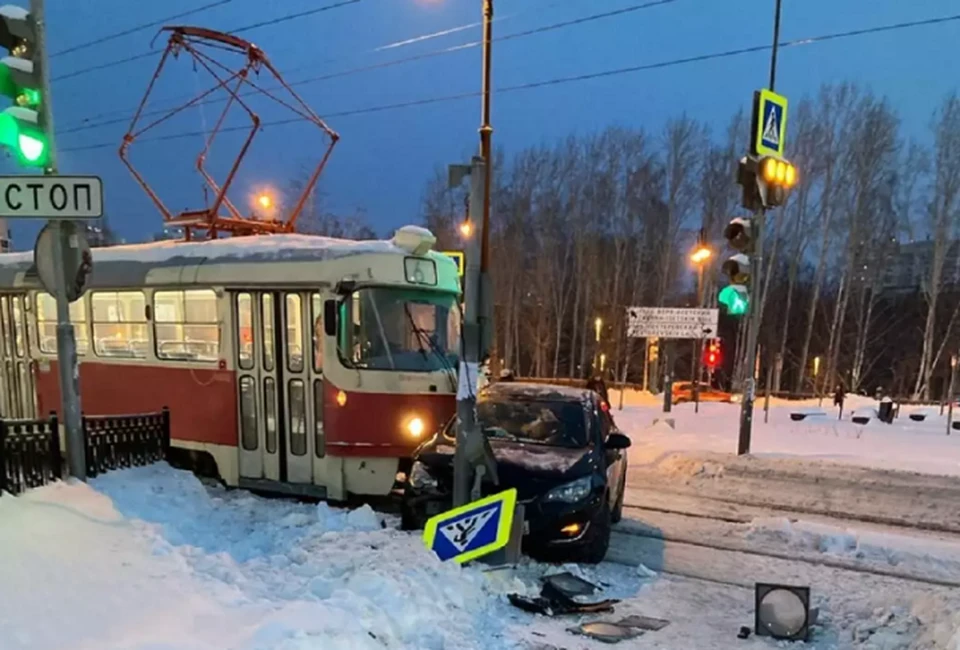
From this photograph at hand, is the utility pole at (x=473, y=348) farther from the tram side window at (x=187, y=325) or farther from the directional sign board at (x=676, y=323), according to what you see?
the directional sign board at (x=676, y=323)

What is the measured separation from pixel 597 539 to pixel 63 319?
574cm

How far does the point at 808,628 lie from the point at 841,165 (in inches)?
1430

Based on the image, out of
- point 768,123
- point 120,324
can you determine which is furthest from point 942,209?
point 120,324

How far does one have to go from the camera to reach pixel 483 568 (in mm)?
5801

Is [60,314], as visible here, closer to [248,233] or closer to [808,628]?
[248,233]

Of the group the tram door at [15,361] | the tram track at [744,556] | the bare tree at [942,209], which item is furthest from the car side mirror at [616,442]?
the bare tree at [942,209]

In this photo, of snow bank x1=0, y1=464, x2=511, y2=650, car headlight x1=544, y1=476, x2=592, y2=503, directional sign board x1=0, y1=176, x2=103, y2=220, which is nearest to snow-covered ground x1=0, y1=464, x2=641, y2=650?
snow bank x1=0, y1=464, x2=511, y2=650

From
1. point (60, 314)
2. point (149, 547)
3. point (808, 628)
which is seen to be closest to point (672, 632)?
point (808, 628)

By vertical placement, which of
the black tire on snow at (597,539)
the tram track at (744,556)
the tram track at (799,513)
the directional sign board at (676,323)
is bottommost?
the tram track at (799,513)

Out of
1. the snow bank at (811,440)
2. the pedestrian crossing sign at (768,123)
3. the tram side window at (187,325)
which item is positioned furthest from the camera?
the snow bank at (811,440)

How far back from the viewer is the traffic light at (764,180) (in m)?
11.4

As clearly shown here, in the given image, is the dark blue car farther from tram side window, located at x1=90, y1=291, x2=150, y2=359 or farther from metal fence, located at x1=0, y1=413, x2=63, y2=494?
tram side window, located at x1=90, y1=291, x2=150, y2=359

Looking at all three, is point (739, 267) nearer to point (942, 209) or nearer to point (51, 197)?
point (51, 197)

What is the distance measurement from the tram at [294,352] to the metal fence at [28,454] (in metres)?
2.06
